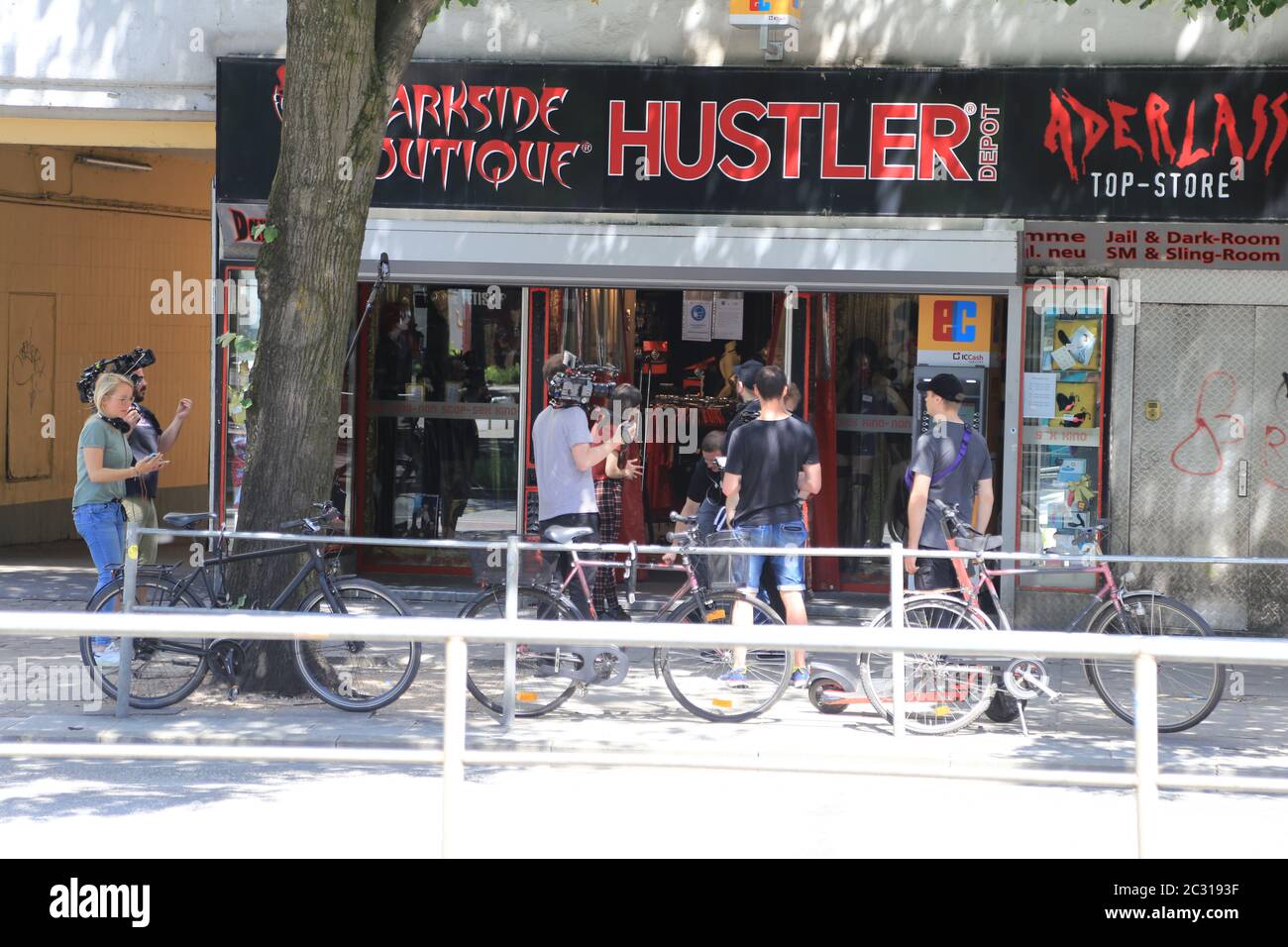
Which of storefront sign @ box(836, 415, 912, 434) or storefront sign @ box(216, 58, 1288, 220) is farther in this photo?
storefront sign @ box(836, 415, 912, 434)

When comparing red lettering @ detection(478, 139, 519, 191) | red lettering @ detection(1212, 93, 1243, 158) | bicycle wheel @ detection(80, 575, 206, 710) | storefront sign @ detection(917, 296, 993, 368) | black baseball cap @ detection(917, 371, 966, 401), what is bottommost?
bicycle wheel @ detection(80, 575, 206, 710)

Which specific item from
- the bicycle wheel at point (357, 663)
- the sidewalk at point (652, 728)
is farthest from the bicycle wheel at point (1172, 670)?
the bicycle wheel at point (357, 663)

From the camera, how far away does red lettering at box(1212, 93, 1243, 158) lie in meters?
11.4

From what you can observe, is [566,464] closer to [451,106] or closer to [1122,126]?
[451,106]

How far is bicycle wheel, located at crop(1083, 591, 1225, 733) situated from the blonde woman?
568cm

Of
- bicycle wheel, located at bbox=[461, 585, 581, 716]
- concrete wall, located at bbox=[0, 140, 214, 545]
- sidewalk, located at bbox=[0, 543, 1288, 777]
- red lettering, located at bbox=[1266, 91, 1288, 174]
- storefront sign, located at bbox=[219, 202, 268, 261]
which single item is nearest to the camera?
sidewalk, located at bbox=[0, 543, 1288, 777]

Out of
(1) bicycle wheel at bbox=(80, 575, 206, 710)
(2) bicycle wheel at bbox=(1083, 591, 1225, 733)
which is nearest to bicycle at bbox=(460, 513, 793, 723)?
(1) bicycle wheel at bbox=(80, 575, 206, 710)

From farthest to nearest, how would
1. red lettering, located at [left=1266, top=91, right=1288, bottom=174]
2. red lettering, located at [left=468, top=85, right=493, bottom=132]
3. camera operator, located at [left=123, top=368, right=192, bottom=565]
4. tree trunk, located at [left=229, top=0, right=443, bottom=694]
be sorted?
red lettering, located at [left=468, top=85, right=493, bottom=132], red lettering, located at [left=1266, top=91, right=1288, bottom=174], camera operator, located at [left=123, top=368, right=192, bottom=565], tree trunk, located at [left=229, top=0, right=443, bottom=694]

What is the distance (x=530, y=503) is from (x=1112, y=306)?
15.2ft

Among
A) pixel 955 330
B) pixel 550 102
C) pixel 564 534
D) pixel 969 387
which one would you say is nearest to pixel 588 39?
pixel 550 102

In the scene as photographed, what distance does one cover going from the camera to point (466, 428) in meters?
13.0

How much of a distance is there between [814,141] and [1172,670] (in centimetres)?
502

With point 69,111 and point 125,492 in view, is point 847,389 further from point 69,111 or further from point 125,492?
point 69,111

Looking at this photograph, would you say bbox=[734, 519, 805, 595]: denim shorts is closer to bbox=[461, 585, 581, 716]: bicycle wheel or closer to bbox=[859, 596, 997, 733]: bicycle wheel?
bbox=[859, 596, 997, 733]: bicycle wheel
